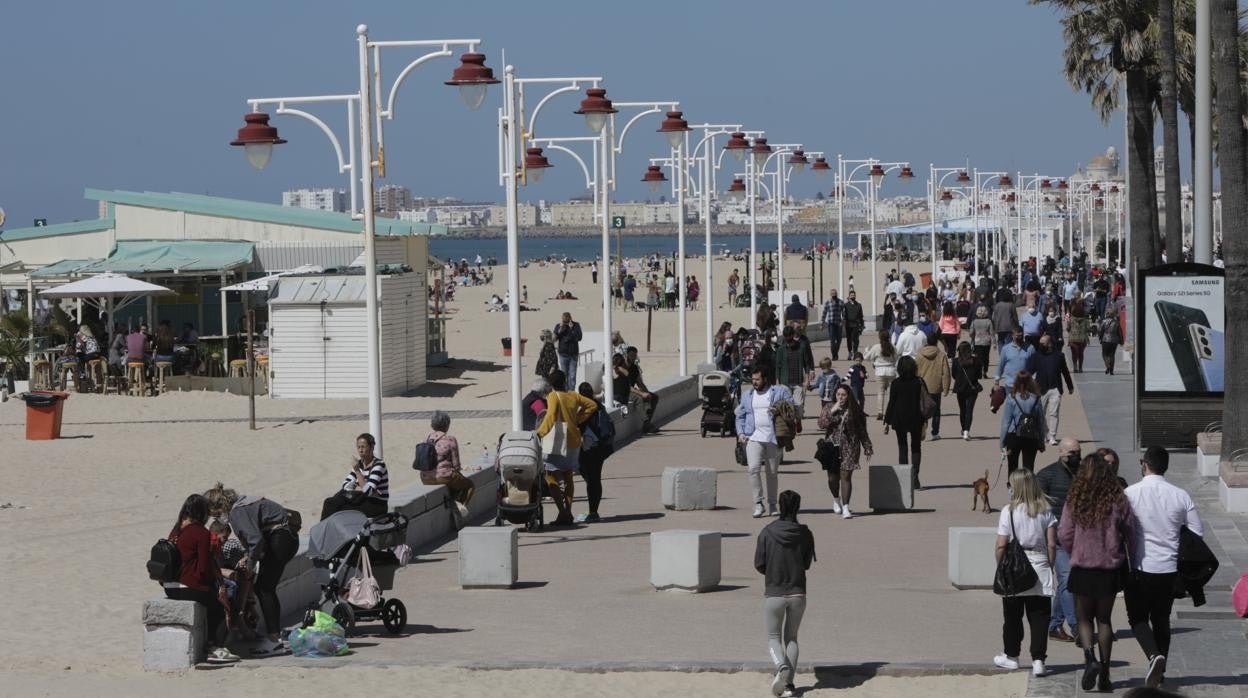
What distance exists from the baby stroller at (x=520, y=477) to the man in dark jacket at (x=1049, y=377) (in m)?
7.49

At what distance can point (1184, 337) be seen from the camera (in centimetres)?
1995

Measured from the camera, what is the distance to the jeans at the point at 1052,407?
21.6 meters

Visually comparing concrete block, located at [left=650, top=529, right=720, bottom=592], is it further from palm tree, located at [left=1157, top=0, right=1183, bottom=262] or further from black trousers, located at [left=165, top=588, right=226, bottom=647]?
palm tree, located at [left=1157, top=0, right=1183, bottom=262]

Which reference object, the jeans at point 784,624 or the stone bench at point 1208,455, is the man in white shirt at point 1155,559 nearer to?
the jeans at point 784,624

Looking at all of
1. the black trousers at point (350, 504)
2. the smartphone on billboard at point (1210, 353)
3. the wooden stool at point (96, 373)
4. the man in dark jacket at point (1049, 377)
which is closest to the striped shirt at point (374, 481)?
the black trousers at point (350, 504)

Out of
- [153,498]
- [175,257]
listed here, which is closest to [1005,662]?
[153,498]

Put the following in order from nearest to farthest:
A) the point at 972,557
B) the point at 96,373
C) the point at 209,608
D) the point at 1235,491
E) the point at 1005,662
A: the point at 1005,662
the point at 209,608
the point at 972,557
the point at 1235,491
the point at 96,373

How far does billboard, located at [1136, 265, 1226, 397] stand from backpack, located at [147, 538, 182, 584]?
11.7 m

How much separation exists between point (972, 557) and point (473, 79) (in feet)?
20.3

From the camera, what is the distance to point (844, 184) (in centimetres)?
5109

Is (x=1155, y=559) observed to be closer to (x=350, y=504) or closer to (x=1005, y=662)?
(x=1005, y=662)

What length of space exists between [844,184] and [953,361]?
27.9 m

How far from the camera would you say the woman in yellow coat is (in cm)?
1705

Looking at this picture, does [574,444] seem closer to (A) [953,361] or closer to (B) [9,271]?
(A) [953,361]
